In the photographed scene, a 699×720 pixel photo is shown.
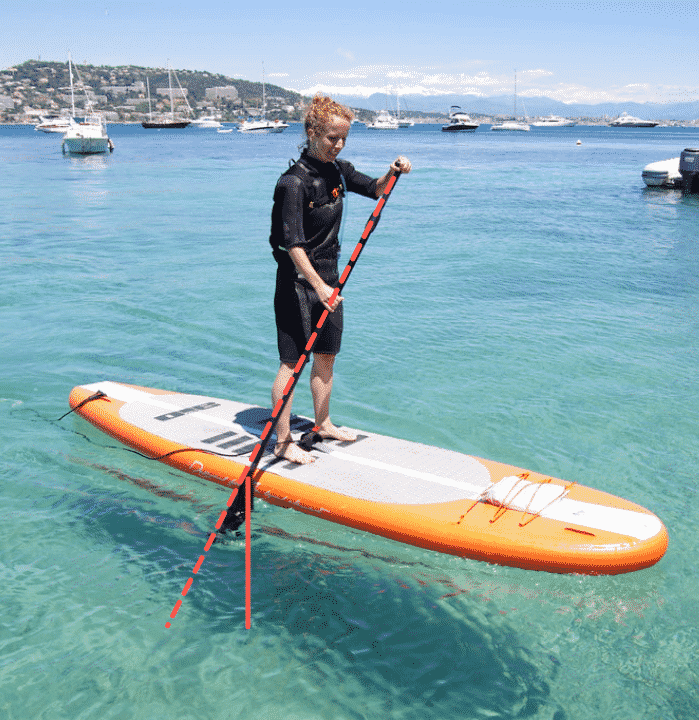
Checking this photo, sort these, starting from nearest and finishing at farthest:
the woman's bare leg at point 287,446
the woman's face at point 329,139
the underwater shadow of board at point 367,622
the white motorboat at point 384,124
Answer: the underwater shadow of board at point 367,622 < the woman's face at point 329,139 < the woman's bare leg at point 287,446 < the white motorboat at point 384,124

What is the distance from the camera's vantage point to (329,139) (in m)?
4.16

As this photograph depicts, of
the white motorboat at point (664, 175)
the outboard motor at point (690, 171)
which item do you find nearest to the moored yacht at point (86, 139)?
the white motorboat at point (664, 175)

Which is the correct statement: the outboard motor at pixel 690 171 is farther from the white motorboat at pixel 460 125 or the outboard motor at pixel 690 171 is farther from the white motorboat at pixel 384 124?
the white motorboat at pixel 384 124

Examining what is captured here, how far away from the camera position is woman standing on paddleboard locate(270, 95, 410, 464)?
164 inches

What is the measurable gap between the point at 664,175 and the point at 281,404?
29.7m

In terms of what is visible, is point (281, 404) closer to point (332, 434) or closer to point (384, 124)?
point (332, 434)

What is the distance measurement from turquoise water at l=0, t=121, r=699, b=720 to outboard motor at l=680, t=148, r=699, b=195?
1485 centimetres

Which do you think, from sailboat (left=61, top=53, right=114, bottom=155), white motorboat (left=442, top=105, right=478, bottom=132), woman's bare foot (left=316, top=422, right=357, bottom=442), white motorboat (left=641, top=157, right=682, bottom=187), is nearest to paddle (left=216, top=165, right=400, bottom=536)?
woman's bare foot (left=316, top=422, right=357, bottom=442)

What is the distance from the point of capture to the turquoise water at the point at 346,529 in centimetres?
346

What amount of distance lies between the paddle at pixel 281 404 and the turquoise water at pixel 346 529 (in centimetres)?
30

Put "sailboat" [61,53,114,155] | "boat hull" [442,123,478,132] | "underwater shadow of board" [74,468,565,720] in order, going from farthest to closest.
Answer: "boat hull" [442,123,478,132] < "sailboat" [61,53,114,155] < "underwater shadow of board" [74,468,565,720]

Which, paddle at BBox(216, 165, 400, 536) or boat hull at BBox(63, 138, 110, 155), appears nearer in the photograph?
paddle at BBox(216, 165, 400, 536)

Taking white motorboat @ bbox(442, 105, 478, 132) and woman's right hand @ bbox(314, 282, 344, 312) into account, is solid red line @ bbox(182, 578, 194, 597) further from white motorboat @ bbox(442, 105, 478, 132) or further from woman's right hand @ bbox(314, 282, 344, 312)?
white motorboat @ bbox(442, 105, 478, 132)

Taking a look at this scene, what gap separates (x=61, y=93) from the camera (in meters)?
181
